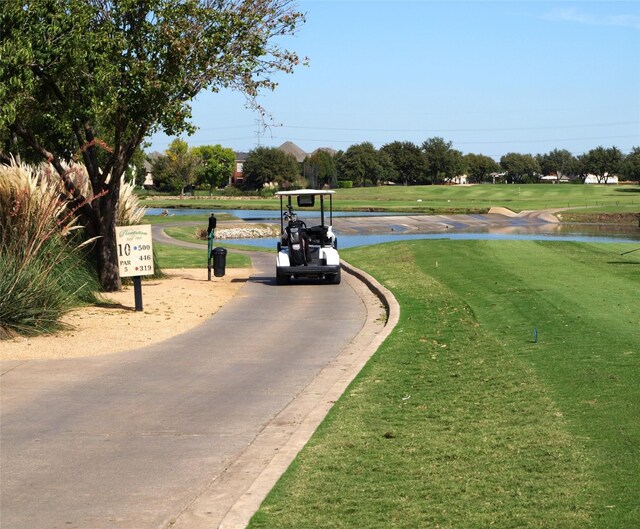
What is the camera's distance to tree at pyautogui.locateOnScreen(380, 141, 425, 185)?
15725 centimetres

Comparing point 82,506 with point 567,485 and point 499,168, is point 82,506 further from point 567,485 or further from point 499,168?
point 499,168

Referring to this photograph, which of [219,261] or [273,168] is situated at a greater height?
[273,168]

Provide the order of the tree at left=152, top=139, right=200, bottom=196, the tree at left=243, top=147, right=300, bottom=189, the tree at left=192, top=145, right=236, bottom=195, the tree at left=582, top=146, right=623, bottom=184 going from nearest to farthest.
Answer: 1. the tree at left=152, top=139, right=200, bottom=196
2. the tree at left=192, top=145, right=236, bottom=195
3. the tree at left=243, top=147, right=300, bottom=189
4. the tree at left=582, top=146, right=623, bottom=184

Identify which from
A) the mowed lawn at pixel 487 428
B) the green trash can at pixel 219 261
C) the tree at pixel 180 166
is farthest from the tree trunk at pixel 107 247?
the tree at pixel 180 166

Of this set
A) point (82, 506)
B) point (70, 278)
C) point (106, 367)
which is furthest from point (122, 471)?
point (70, 278)

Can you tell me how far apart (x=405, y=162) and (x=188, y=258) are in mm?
128225

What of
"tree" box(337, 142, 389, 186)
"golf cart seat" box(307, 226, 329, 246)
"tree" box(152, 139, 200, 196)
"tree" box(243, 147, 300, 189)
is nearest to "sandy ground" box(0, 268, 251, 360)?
"golf cart seat" box(307, 226, 329, 246)

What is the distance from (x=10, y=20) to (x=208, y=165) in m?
109

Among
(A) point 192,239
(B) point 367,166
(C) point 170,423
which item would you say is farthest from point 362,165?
(C) point 170,423

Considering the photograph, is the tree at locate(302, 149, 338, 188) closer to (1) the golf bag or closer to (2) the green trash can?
(2) the green trash can

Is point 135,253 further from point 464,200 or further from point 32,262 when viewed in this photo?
point 464,200

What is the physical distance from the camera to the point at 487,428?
8352 millimetres

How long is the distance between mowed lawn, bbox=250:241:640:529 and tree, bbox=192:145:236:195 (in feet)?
361

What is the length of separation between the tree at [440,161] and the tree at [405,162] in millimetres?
1306
